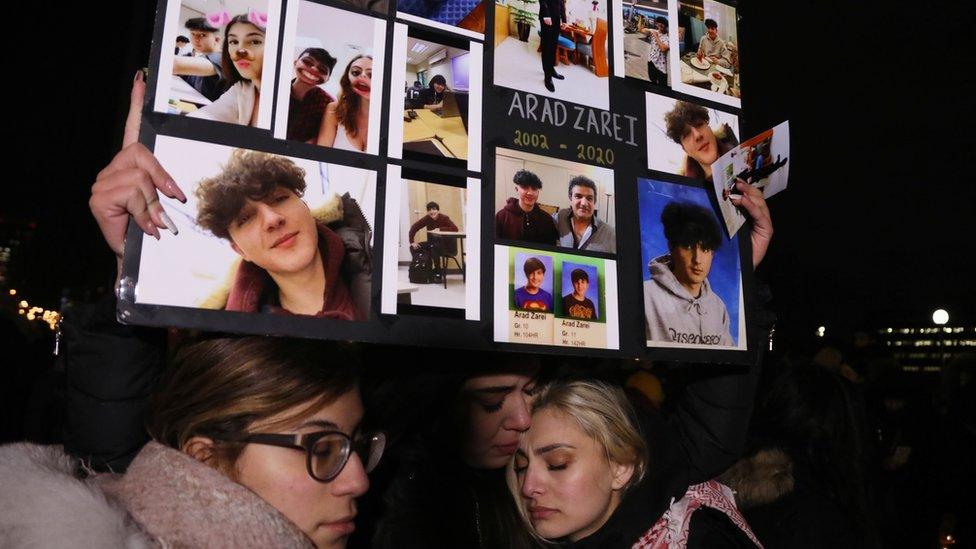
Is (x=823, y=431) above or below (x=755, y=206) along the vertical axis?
below

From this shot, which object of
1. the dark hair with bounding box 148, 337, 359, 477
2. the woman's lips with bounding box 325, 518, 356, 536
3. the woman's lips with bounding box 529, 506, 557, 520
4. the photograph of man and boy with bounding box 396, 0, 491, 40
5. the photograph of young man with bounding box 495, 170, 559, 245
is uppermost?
the photograph of man and boy with bounding box 396, 0, 491, 40

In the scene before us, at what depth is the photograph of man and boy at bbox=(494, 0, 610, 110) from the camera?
1834 mm

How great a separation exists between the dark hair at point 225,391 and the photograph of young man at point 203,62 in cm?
66

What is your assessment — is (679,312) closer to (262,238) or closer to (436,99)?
(436,99)

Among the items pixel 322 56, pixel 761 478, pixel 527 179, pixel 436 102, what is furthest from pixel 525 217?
pixel 761 478

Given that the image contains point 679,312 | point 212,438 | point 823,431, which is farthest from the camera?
point 823,431

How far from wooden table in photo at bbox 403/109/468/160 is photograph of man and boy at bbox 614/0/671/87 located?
54 cm

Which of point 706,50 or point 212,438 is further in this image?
point 706,50

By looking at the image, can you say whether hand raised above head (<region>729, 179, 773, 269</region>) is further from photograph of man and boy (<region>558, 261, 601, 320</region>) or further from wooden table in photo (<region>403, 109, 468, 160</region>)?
wooden table in photo (<region>403, 109, 468, 160</region>)

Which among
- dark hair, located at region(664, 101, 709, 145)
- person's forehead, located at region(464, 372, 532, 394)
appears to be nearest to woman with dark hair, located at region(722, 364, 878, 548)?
person's forehead, located at region(464, 372, 532, 394)

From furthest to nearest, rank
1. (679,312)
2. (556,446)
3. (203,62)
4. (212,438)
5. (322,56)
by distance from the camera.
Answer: (556,446) → (679,312) → (212,438) → (322,56) → (203,62)

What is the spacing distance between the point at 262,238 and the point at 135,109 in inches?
17.5

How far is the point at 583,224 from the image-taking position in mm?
1841

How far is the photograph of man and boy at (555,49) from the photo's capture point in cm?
183
